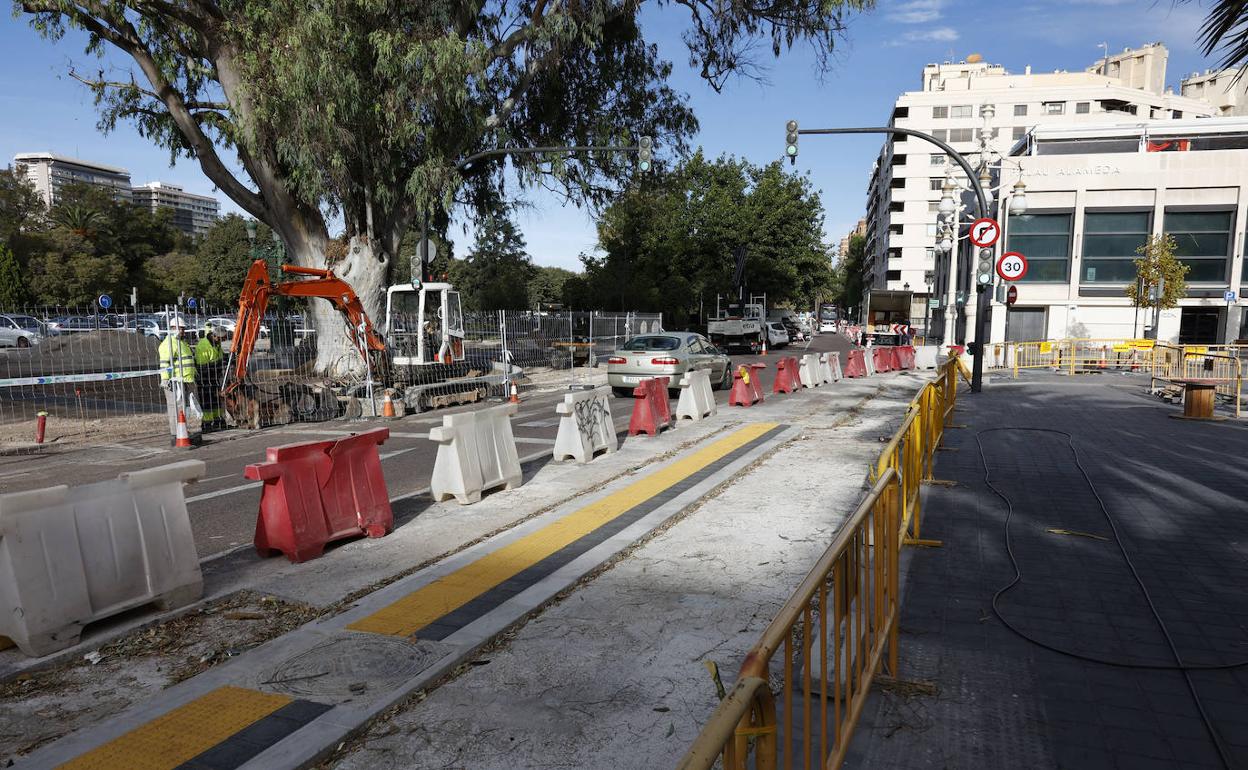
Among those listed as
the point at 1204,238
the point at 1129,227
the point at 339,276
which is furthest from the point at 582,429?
the point at 1204,238

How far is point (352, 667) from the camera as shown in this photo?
Answer: 4172mm

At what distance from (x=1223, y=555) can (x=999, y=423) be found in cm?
780

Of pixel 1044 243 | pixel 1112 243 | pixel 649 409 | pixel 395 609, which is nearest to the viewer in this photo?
pixel 395 609

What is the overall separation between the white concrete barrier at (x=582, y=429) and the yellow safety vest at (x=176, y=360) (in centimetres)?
689

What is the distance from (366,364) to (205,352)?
310 cm

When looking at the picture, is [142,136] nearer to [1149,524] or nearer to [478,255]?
[1149,524]

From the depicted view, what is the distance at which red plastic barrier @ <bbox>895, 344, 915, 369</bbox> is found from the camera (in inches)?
1091

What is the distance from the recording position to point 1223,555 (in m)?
6.06

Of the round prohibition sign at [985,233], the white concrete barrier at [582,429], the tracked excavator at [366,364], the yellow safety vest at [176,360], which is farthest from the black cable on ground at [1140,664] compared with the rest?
the tracked excavator at [366,364]

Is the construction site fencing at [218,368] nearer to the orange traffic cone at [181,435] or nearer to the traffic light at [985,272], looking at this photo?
the orange traffic cone at [181,435]

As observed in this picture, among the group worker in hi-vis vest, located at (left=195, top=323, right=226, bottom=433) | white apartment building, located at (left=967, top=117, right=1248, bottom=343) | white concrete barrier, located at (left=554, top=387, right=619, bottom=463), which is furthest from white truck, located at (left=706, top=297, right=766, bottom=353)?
white concrete barrier, located at (left=554, top=387, right=619, bottom=463)

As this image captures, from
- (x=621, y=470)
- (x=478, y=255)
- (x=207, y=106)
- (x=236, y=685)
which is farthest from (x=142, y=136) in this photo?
(x=478, y=255)

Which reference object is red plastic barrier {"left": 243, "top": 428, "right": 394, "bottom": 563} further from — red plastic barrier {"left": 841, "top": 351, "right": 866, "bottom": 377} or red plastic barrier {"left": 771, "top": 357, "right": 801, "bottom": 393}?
red plastic barrier {"left": 841, "top": 351, "right": 866, "bottom": 377}

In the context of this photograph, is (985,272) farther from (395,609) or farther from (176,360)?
(395,609)
